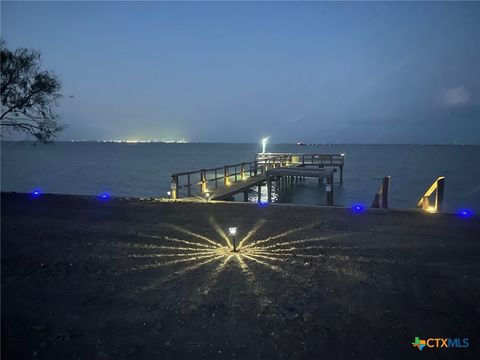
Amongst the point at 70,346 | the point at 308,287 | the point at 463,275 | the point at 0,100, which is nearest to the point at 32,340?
the point at 70,346

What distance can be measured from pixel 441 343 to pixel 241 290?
2.66 metres

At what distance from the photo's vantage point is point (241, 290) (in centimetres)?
514

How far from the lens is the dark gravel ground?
3.91m

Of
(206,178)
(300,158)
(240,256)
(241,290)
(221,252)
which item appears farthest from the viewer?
(300,158)

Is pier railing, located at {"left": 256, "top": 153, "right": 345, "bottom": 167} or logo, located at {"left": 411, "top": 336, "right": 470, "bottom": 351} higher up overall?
pier railing, located at {"left": 256, "top": 153, "right": 345, "bottom": 167}

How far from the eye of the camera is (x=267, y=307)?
15.3 feet

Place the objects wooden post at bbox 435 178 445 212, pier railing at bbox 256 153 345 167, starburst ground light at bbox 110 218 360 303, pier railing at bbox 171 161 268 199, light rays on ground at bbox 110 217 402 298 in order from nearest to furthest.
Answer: light rays on ground at bbox 110 217 402 298 → starburst ground light at bbox 110 218 360 303 → wooden post at bbox 435 178 445 212 → pier railing at bbox 171 161 268 199 → pier railing at bbox 256 153 345 167

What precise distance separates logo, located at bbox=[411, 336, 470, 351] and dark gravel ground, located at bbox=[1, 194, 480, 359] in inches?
2.8

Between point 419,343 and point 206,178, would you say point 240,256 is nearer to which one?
point 419,343

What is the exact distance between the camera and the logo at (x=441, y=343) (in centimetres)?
388

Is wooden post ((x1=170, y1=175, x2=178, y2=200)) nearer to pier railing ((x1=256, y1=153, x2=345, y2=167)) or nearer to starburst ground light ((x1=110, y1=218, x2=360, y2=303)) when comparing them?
starburst ground light ((x1=110, y1=218, x2=360, y2=303))

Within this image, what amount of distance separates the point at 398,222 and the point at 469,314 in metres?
5.01

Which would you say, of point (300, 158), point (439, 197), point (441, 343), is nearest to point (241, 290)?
point (441, 343)

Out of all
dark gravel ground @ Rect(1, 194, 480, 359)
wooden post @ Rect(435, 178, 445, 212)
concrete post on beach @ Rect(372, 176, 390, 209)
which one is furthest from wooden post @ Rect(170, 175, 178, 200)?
wooden post @ Rect(435, 178, 445, 212)
